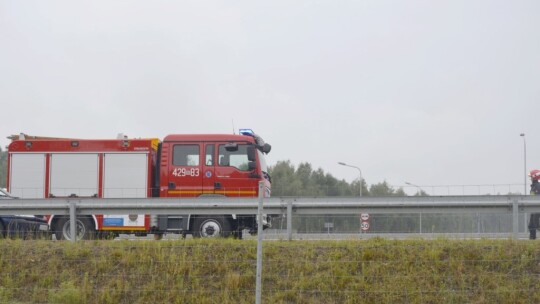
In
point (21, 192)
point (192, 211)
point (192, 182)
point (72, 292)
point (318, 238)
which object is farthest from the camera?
point (21, 192)

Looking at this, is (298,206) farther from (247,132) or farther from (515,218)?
(247,132)

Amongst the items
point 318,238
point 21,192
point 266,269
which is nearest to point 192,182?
point 21,192

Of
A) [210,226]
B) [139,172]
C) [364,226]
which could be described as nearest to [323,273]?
[364,226]

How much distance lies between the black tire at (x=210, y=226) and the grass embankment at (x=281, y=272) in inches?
154

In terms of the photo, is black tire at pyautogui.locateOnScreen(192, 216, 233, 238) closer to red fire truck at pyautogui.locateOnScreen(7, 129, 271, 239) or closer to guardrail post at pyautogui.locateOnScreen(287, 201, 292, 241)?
red fire truck at pyautogui.locateOnScreen(7, 129, 271, 239)

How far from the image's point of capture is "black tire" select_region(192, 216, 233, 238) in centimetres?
1485

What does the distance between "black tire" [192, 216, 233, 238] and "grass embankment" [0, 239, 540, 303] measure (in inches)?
154

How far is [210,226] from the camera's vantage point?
15.0 meters

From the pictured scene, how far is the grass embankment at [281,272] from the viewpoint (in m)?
9.55

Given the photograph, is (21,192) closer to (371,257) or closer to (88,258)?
(88,258)

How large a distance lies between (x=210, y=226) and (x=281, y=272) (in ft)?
17.0

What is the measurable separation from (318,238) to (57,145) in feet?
30.1

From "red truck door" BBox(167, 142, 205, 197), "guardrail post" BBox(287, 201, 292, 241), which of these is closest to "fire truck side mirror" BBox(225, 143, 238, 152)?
"red truck door" BBox(167, 142, 205, 197)

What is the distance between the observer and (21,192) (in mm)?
17812
